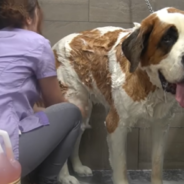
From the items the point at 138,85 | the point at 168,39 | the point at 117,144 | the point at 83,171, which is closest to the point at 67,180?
the point at 83,171

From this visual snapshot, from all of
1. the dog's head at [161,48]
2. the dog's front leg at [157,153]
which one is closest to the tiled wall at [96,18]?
the dog's front leg at [157,153]

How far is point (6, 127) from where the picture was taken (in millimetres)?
1030

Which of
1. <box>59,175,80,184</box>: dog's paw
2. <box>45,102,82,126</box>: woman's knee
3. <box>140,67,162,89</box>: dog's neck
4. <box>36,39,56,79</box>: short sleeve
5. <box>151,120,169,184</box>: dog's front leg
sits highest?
<box>36,39,56,79</box>: short sleeve

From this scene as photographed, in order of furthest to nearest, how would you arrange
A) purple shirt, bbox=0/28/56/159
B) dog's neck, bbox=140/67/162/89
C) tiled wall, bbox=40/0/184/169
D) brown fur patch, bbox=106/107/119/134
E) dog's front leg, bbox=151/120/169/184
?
1. tiled wall, bbox=40/0/184/169
2. dog's front leg, bbox=151/120/169/184
3. brown fur patch, bbox=106/107/119/134
4. dog's neck, bbox=140/67/162/89
5. purple shirt, bbox=0/28/56/159

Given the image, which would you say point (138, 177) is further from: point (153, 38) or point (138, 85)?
point (153, 38)

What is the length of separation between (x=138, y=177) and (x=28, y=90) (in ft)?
2.82

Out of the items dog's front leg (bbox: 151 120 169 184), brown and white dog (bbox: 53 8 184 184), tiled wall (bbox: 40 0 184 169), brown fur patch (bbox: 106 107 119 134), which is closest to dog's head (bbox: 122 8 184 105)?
brown and white dog (bbox: 53 8 184 184)

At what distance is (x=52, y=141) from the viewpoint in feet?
3.83

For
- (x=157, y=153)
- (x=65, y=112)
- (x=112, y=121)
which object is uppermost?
(x=65, y=112)

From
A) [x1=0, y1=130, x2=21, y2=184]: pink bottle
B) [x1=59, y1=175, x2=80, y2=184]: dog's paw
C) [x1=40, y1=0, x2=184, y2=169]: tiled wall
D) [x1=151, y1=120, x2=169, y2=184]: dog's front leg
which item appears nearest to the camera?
[x1=0, y1=130, x2=21, y2=184]: pink bottle

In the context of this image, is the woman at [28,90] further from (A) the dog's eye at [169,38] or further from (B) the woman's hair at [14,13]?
(A) the dog's eye at [169,38]

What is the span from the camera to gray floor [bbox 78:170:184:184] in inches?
66.2

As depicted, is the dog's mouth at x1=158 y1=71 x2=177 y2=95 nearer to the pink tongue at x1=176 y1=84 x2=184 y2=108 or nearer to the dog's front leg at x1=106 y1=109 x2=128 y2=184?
the pink tongue at x1=176 y1=84 x2=184 y2=108

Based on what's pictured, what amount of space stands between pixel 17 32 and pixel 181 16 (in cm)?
51
